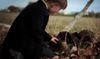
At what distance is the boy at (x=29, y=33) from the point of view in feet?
7.16

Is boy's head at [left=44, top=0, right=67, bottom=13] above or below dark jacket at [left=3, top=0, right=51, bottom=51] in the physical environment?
above

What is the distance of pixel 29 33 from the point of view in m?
2.22

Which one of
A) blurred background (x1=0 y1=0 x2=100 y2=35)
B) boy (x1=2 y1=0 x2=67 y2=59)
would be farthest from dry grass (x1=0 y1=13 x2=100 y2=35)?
boy (x1=2 y1=0 x2=67 y2=59)

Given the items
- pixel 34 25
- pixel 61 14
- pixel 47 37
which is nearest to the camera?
pixel 34 25

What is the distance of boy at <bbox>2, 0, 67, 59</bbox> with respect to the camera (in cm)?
218

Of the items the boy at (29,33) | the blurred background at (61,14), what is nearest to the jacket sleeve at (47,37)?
the boy at (29,33)

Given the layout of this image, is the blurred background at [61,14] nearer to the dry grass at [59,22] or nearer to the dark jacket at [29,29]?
the dry grass at [59,22]

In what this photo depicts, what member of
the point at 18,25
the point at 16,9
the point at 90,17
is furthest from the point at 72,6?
the point at 18,25

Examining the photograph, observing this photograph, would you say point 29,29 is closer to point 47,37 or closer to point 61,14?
point 47,37

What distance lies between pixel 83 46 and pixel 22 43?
905 millimetres

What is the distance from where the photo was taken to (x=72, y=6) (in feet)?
9.98

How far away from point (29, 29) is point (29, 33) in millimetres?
30

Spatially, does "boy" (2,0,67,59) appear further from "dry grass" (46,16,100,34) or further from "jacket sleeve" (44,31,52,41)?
"dry grass" (46,16,100,34)

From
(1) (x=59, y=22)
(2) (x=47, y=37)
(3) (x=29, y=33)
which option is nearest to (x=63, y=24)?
(1) (x=59, y=22)
